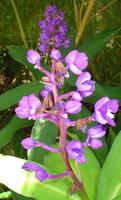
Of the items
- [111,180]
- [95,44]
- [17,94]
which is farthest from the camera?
[95,44]

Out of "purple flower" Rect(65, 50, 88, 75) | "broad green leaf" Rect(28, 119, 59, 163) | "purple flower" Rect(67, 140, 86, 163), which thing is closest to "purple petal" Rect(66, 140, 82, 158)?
"purple flower" Rect(67, 140, 86, 163)

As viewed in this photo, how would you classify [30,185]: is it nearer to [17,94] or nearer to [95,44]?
[17,94]

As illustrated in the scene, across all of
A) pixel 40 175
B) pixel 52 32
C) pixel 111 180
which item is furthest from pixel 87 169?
pixel 52 32

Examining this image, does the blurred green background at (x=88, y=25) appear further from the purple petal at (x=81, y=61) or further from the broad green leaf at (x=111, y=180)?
the purple petal at (x=81, y=61)

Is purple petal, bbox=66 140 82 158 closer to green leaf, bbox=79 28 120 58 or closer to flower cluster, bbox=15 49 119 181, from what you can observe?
flower cluster, bbox=15 49 119 181

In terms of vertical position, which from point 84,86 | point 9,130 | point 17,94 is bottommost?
point 9,130

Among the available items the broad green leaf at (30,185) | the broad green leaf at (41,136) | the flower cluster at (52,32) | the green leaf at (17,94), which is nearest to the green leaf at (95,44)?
the flower cluster at (52,32)
